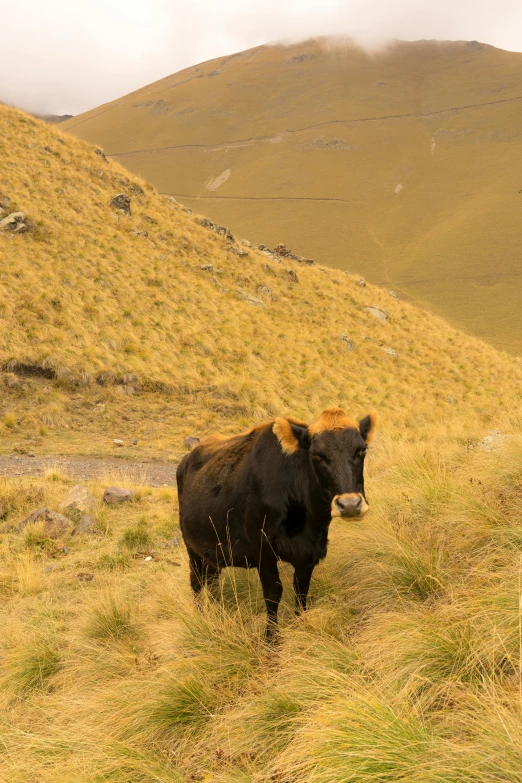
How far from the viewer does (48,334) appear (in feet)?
62.7

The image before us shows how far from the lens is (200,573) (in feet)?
19.6

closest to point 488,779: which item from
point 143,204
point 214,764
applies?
point 214,764

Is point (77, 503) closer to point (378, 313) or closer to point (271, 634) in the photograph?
point (271, 634)

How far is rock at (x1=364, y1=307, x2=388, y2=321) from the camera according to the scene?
34.8m

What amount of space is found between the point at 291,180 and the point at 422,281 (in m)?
67.1

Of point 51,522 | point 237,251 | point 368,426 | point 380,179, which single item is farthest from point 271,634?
point 380,179

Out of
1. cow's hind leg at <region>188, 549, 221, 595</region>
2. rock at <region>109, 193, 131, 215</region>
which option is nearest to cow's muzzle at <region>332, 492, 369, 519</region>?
cow's hind leg at <region>188, 549, 221, 595</region>

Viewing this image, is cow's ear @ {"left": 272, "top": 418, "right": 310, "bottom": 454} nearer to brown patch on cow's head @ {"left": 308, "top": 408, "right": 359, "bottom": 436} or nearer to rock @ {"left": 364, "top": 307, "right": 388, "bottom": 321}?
brown patch on cow's head @ {"left": 308, "top": 408, "right": 359, "bottom": 436}

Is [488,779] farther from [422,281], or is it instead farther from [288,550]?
[422,281]

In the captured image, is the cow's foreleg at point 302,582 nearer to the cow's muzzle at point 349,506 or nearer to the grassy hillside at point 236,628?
the grassy hillside at point 236,628

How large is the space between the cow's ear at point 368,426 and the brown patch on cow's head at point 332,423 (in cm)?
16

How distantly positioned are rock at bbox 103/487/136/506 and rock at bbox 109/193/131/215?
24303 mm

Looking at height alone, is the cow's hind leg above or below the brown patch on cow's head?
below

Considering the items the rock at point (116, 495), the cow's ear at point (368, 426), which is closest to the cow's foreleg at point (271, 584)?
the cow's ear at point (368, 426)
